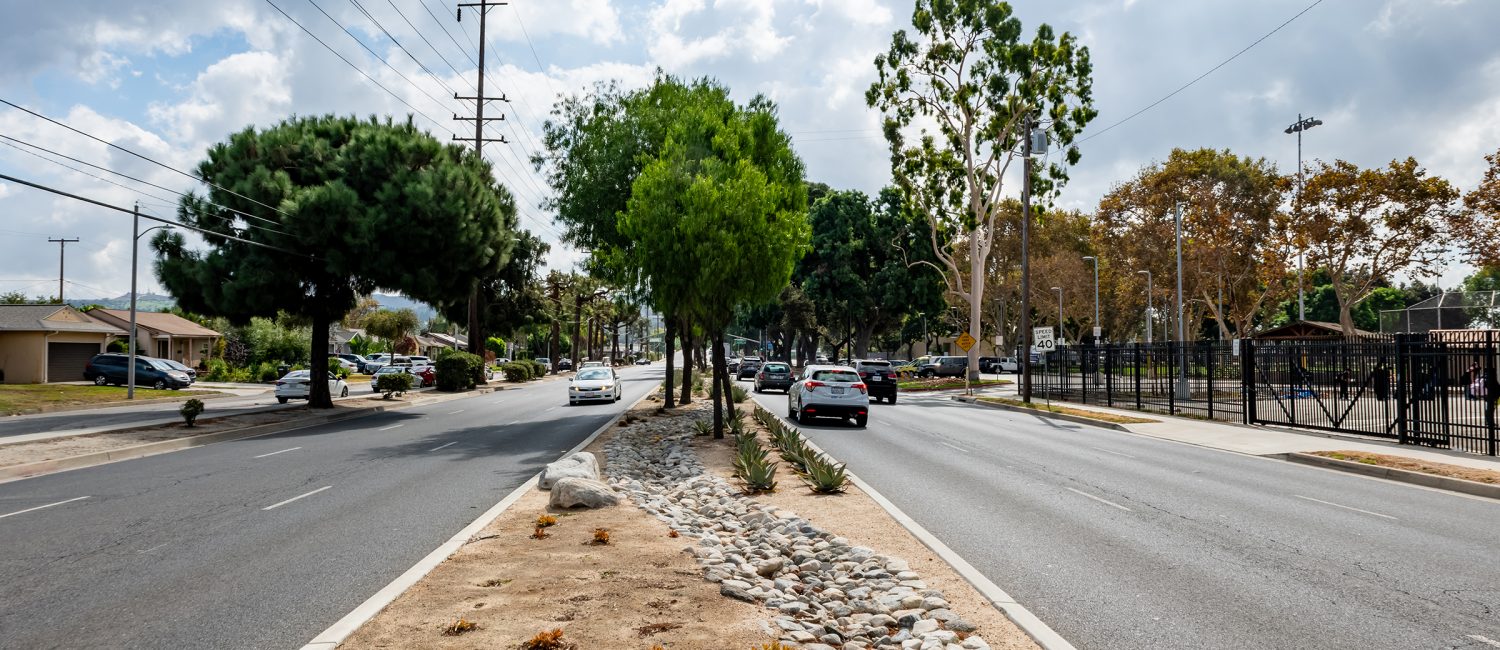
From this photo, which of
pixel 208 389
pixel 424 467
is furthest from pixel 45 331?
pixel 424 467

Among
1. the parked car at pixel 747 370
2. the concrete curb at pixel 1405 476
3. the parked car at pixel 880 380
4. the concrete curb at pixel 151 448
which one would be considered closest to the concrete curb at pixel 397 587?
the concrete curb at pixel 151 448

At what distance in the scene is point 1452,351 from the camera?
16.5 m

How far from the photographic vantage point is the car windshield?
23.2m

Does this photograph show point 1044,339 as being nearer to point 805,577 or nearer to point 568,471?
point 568,471

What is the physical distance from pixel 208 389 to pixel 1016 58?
43.4m

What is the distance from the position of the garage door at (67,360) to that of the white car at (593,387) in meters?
33.4

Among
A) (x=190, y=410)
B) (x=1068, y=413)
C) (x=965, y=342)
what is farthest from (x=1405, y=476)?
(x=965, y=342)

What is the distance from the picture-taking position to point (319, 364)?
31.9 metres

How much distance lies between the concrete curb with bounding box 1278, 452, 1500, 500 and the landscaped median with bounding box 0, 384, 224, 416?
35.5 m

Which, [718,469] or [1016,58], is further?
[1016,58]

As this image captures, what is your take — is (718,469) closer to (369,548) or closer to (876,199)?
(369,548)

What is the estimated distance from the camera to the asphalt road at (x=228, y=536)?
612cm

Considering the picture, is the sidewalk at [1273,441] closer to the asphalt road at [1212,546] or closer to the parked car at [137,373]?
the asphalt road at [1212,546]

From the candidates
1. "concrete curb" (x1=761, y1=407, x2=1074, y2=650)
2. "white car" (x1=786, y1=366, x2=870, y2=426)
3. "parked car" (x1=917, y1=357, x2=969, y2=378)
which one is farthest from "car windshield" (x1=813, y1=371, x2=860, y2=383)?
"parked car" (x1=917, y1=357, x2=969, y2=378)
